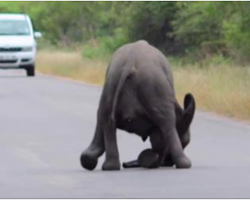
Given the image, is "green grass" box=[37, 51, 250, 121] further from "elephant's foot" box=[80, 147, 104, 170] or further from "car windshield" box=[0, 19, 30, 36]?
"elephant's foot" box=[80, 147, 104, 170]

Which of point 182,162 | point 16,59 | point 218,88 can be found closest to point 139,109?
point 182,162

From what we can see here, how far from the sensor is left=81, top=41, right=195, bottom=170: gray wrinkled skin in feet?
41.3

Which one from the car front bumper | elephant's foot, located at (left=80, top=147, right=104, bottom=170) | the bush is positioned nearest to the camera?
elephant's foot, located at (left=80, top=147, right=104, bottom=170)

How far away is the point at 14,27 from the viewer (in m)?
39.2

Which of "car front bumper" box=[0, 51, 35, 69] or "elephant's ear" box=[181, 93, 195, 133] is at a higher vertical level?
"elephant's ear" box=[181, 93, 195, 133]

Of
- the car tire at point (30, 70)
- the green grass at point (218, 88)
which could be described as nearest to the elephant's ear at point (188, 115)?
the green grass at point (218, 88)

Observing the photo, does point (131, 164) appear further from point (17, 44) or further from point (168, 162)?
point (17, 44)

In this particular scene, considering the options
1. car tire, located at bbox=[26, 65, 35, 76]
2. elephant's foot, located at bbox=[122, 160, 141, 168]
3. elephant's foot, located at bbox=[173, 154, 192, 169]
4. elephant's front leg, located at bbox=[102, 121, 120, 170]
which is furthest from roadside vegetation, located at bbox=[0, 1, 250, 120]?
elephant's front leg, located at bbox=[102, 121, 120, 170]

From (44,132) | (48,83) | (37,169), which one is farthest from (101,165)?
(48,83)

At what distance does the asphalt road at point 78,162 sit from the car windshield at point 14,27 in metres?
15.0

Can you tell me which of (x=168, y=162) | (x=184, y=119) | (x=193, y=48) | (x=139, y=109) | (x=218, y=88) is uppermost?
(x=139, y=109)

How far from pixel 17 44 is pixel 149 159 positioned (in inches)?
1025

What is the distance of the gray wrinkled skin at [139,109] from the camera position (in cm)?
1259

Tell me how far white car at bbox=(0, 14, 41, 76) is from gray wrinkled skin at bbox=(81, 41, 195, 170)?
1013 inches
